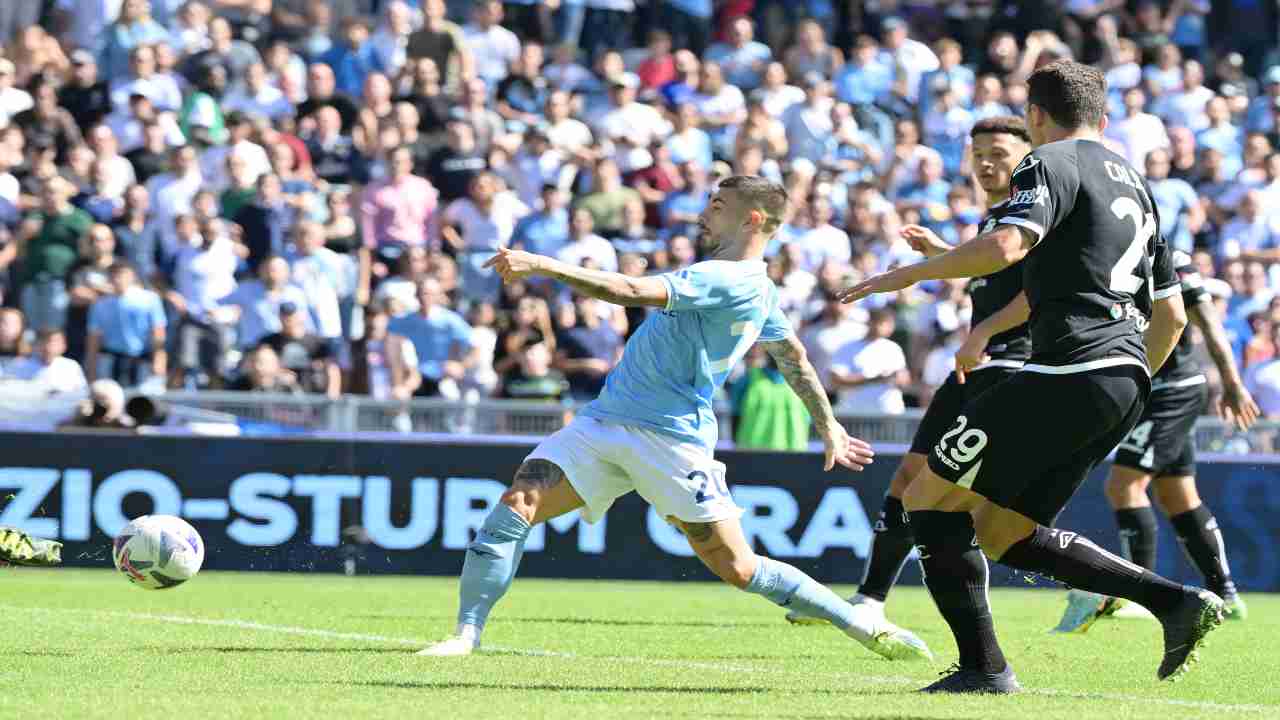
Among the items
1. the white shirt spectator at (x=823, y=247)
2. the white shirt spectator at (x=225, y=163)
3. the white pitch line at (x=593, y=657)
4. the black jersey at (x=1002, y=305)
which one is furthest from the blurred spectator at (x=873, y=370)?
the white pitch line at (x=593, y=657)

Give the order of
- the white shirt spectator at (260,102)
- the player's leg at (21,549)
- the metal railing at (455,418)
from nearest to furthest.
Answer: the player's leg at (21,549)
the metal railing at (455,418)
the white shirt spectator at (260,102)

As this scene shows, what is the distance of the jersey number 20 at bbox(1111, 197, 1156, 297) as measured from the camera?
24.1 feet

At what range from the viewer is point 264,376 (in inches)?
641

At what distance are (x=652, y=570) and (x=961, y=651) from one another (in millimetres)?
7930

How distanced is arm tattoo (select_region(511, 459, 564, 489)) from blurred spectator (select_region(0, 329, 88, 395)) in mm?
9035

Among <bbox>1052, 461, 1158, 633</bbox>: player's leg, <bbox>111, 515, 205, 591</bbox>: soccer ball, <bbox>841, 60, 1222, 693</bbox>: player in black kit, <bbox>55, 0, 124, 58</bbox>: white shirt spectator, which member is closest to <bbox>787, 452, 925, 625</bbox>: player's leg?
<bbox>1052, 461, 1158, 633</bbox>: player's leg

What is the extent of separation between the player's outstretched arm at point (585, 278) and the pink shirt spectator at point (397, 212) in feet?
37.8

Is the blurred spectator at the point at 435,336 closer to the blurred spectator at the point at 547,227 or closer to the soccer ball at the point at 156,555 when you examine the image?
the blurred spectator at the point at 547,227

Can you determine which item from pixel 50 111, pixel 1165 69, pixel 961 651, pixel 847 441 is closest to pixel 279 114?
pixel 50 111

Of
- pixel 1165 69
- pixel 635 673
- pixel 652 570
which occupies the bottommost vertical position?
pixel 652 570

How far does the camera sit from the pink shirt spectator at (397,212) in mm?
18891

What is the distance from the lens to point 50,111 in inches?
773

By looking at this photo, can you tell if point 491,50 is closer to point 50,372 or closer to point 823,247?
point 823,247

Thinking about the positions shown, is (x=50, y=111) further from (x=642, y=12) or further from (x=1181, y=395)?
(x=1181, y=395)
